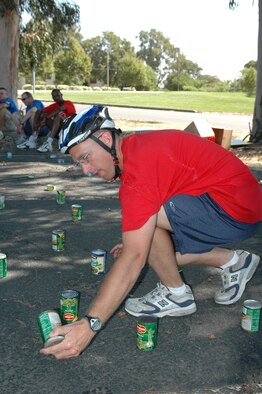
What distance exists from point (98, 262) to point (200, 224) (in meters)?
1.31

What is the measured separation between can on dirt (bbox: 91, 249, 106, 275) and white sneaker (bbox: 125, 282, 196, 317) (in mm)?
750

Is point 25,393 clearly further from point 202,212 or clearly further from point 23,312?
point 202,212

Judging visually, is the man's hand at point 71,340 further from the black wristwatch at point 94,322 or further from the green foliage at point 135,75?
the green foliage at point 135,75

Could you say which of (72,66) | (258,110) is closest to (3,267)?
(258,110)

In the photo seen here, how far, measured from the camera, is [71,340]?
99.0 inches

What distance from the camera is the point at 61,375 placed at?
9.85 feet

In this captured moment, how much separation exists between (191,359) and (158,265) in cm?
66

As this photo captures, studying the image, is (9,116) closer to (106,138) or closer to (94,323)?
(106,138)

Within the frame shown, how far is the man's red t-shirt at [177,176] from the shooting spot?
2.77 metres

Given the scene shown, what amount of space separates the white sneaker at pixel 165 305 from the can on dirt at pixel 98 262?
75cm

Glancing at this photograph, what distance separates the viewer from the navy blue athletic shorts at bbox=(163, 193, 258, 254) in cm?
336

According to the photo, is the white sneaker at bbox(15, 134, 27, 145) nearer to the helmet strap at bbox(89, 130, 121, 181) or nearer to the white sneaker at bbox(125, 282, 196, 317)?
the white sneaker at bbox(125, 282, 196, 317)

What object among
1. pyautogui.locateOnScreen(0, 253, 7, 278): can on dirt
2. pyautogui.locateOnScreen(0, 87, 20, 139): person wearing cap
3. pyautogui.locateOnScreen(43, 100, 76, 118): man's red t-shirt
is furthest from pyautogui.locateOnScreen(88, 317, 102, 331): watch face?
pyautogui.locateOnScreen(0, 87, 20, 139): person wearing cap

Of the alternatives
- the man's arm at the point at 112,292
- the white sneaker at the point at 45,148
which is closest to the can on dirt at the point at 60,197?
the man's arm at the point at 112,292
